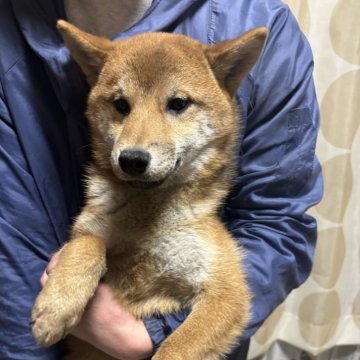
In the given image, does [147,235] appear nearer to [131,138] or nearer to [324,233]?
[131,138]

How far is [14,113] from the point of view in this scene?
46.3 inches

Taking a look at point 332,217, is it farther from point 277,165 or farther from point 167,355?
point 167,355

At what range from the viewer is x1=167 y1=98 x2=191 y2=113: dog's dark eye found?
118 centimetres

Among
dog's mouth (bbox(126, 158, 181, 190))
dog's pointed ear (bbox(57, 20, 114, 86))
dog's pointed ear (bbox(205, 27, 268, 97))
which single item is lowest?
dog's mouth (bbox(126, 158, 181, 190))

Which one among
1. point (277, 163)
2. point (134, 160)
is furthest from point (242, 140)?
point (134, 160)

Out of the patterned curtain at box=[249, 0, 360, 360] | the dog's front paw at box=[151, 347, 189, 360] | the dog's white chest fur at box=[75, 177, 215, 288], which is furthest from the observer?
the patterned curtain at box=[249, 0, 360, 360]

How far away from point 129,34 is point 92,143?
10.8 inches

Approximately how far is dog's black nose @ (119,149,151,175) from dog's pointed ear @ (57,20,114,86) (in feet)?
0.92

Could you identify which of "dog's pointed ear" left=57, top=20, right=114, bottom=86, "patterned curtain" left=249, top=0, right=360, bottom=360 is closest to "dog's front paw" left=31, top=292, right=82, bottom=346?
"dog's pointed ear" left=57, top=20, right=114, bottom=86

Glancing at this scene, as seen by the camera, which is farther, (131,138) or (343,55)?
(343,55)

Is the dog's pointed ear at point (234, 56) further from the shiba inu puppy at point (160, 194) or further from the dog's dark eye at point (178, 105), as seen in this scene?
the dog's dark eye at point (178, 105)

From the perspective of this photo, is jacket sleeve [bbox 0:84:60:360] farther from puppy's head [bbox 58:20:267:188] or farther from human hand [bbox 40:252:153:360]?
puppy's head [bbox 58:20:267:188]

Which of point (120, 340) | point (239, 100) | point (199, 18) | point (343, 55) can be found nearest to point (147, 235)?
point (120, 340)

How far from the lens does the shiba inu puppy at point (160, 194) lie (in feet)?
3.50
